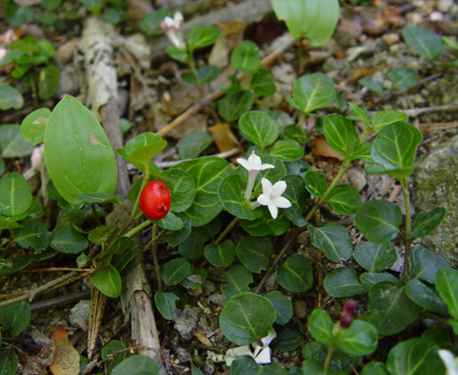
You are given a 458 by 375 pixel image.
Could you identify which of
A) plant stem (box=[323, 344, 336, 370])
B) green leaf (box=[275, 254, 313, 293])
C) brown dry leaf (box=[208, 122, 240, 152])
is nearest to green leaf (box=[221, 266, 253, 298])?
green leaf (box=[275, 254, 313, 293])

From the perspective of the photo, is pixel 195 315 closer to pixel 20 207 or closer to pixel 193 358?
pixel 193 358

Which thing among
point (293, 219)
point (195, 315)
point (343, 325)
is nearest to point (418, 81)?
point (293, 219)

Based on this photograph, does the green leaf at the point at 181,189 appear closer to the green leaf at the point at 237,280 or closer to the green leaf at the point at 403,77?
the green leaf at the point at 237,280

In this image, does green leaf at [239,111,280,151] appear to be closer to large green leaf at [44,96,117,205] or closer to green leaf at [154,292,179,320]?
large green leaf at [44,96,117,205]

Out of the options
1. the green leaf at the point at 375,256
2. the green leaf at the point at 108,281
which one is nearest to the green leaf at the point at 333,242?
the green leaf at the point at 375,256

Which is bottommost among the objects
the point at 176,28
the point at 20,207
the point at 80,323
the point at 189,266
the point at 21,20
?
the point at 80,323
